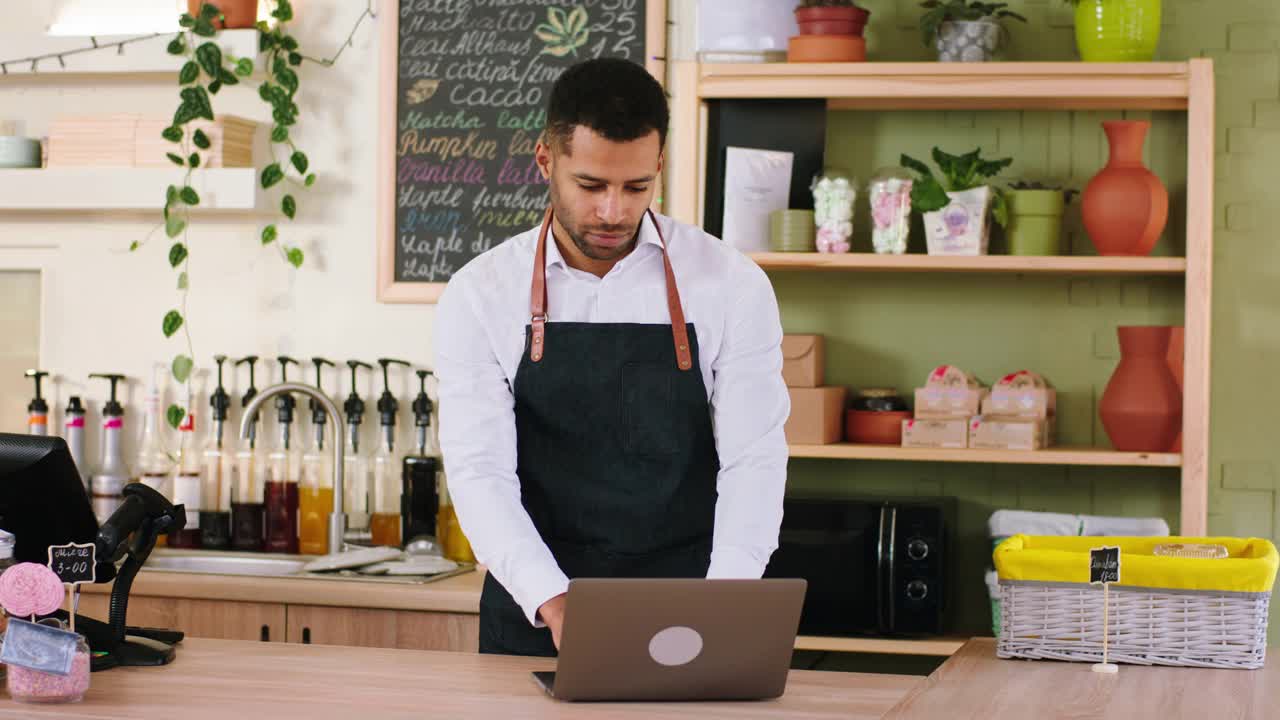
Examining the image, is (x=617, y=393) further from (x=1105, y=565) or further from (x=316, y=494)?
(x=316, y=494)

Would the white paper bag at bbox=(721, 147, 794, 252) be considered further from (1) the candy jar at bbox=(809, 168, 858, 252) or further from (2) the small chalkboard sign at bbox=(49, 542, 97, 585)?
(2) the small chalkboard sign at bbox=(49, 542, 97, 585)

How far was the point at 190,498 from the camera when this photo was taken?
3.75 meters

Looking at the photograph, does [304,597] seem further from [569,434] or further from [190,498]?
[569,434]

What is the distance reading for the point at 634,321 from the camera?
7.61ft

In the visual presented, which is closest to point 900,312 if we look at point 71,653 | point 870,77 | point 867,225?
point 867,225

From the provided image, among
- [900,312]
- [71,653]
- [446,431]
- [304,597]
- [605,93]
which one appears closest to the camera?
[71,653]

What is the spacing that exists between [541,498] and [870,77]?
58.5 inches

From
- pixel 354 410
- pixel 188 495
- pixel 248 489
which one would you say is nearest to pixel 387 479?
pixel 354 410

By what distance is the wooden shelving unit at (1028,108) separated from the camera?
316cm

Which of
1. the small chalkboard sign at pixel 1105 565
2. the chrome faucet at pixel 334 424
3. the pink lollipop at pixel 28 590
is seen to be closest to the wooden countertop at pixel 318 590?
the chrome faucet at pixel 334 424

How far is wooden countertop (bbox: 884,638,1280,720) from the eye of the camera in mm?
1766

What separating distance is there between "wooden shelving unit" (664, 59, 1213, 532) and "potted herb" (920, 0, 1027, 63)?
0.20 feet

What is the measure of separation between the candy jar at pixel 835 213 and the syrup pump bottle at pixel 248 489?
4.83 feet

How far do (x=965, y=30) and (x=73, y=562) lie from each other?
2238 mm
